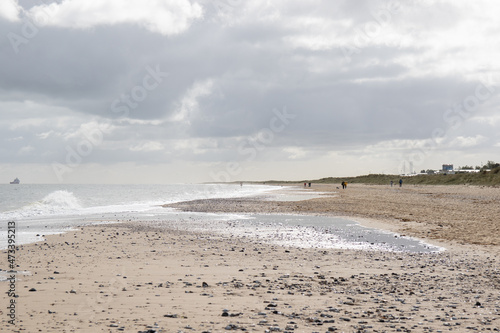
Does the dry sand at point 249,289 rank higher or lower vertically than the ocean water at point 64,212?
higher

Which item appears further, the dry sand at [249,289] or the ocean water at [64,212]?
the ocean water at [64,212]

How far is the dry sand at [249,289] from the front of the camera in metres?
8.45

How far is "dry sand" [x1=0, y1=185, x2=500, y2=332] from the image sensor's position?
27.7 feet

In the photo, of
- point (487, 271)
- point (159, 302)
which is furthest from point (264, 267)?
point (487, 271)

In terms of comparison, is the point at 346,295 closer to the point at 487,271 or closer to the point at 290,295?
the point at 290,295

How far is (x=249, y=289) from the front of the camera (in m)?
11.0

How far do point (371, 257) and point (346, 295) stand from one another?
5642 millimetres

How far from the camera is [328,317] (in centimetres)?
878

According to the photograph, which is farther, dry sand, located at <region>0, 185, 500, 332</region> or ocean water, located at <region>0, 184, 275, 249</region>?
ocean water, located at <region>0, 184, 275, 249</region>

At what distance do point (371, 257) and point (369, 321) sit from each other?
749cm

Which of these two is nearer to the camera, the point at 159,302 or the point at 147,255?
the point at 159,302

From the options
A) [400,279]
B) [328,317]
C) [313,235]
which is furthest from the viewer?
[313,235]

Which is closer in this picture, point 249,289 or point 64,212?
point 249,289

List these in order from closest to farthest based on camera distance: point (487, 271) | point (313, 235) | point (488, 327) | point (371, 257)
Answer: point (488, 327) < point (487, 271) < point (371, 257) < point (313, 235)
